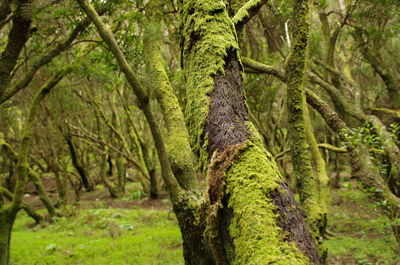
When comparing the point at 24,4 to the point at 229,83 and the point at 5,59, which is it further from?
the point at 229,83

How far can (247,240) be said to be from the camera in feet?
3.37

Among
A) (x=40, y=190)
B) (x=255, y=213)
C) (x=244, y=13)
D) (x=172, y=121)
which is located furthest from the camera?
(x=40, y=190)

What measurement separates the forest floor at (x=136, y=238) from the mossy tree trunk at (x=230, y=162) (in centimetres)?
496

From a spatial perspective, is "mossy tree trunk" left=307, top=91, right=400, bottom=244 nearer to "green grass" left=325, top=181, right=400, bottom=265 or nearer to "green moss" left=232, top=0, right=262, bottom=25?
"green grass" left=325, top=181, right=400, bottom=265

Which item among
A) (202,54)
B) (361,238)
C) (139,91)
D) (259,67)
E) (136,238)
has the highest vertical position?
(259,67)

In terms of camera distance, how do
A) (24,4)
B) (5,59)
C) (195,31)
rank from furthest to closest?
(5,59) → (24,4) → (195,31)

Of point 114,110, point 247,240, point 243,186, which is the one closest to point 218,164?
point 243,186

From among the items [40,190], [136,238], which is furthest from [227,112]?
[40,190]

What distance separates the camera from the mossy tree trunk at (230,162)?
1.02 m

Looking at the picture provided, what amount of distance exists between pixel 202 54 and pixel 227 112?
0.41 meters

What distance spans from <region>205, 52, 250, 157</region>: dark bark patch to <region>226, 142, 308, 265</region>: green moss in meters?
0.14

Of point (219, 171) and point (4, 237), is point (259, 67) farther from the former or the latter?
point (4, 237)

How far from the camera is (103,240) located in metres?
8.05

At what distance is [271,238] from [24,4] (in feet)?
13.3
